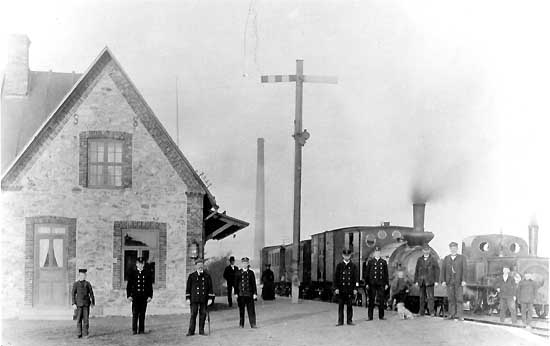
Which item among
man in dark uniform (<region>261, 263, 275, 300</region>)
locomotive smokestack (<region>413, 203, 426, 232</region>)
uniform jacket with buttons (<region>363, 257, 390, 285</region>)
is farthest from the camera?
man in dark uniform (<region>261, 263, 275, 300</region>)

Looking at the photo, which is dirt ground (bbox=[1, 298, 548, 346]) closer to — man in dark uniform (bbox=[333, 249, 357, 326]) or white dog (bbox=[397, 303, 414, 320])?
white dog (bbox=[397, 303, 414, 320])

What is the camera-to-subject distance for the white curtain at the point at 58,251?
21984mm

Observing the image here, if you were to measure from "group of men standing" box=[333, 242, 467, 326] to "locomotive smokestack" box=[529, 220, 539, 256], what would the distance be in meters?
6.70

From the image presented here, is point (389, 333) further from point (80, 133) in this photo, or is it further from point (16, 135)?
point (16, 135)

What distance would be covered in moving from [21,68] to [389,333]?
15350mm

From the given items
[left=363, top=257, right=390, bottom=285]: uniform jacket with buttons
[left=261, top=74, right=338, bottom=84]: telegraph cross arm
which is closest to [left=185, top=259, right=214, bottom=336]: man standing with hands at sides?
[left=363, top=257, right=390, bottom=285]: uniform jacket with buttons

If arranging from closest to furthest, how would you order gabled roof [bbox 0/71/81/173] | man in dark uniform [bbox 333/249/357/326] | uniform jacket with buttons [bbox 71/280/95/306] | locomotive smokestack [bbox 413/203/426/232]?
uniform jacket with buttons [bbox 71/280/95/306] → man in dark uniform [bbox 333/249/357/326] → gabled roof [bbox 0/71/81/173] → locomotive smokestack [bbox 413/203/426/232]

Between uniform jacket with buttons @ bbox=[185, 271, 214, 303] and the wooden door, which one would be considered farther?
the wooden door

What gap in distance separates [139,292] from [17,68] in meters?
11.5

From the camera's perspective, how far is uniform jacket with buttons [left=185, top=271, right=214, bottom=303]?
17.0m

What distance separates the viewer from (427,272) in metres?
20.2

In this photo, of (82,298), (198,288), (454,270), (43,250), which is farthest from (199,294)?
(43,250)

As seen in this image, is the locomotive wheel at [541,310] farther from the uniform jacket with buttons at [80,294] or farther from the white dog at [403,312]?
the uniform jacket with buttons at [80,294]

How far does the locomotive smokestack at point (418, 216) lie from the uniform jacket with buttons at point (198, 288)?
31.8ft
